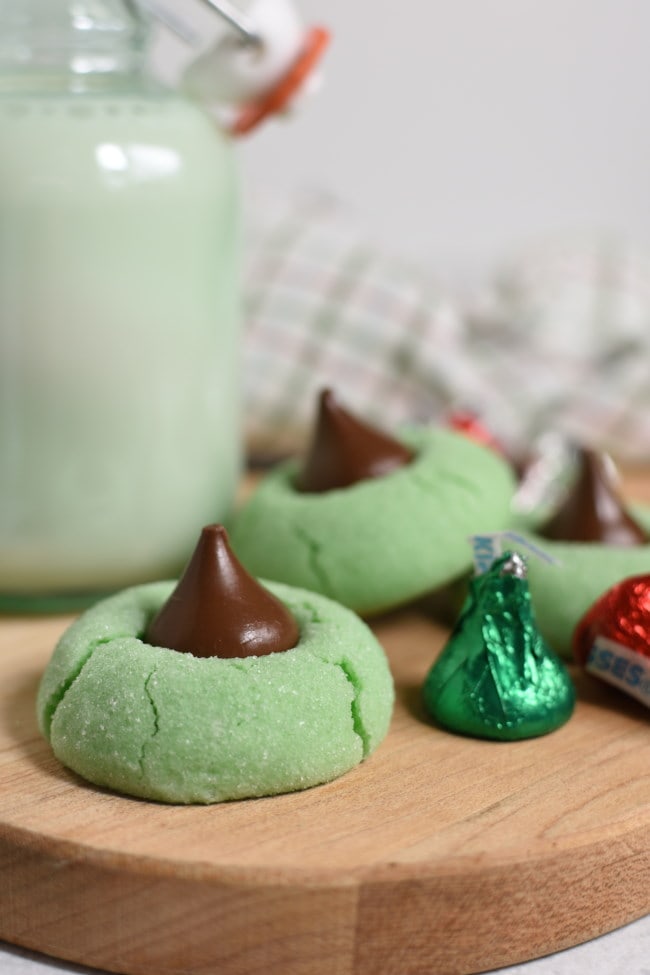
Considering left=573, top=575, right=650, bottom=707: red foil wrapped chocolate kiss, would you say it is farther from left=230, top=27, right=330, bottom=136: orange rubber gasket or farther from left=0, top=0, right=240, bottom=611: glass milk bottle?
left=230, top=27, right=330, bottom=136: orange rubber gasket

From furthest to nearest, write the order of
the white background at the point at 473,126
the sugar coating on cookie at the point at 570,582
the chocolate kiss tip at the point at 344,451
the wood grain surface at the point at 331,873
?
the white background at the point at 473,126
the chocolate kiss tip at the point at 344,451
the sugar coating on cookie at the point at 570,582
the wood grain surface at the point at 331,873

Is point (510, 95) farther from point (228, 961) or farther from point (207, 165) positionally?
point (228, 961)

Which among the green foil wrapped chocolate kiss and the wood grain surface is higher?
the green foil wrapped chocolate kiss

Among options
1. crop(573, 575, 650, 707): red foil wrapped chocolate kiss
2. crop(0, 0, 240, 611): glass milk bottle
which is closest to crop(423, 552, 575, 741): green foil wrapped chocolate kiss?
crop(573, 575, 650, 707): red foil wrapped chocolate kiss

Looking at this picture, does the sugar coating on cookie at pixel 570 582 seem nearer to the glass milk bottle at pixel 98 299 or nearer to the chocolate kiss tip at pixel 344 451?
the chocolate kiss tip at pixel 344 451

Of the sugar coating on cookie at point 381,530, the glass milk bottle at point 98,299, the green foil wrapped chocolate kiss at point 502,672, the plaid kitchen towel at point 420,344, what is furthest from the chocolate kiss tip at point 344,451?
the plaid kitchen towel at point 420,344

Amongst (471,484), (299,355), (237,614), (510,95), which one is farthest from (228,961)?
(510,95)
